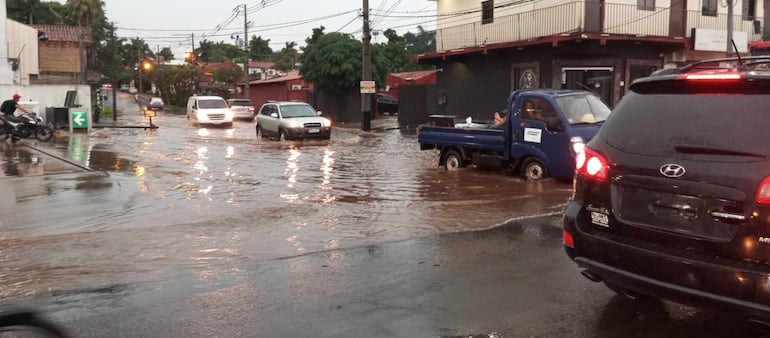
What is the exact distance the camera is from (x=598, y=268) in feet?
14.4

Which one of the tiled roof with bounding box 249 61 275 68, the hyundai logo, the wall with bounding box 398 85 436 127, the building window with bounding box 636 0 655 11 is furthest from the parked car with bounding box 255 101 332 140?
the tiled roof with bounding box 249 61 275 68

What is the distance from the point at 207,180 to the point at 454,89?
58.6 ft

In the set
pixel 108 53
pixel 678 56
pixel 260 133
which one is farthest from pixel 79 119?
pixel 108 53

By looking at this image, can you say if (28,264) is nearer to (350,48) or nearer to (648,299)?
(648,299)

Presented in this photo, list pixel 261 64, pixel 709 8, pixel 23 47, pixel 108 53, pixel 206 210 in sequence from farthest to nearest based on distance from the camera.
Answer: pixel 261 64 < pixel 108 53 < pixel 23 47 < pixel 709 8 < pixel 206 210

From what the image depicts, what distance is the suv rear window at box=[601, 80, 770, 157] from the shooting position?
3.77 m

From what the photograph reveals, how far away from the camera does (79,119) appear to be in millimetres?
26047

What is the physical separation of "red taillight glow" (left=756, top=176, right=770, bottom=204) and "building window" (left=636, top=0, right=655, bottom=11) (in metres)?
21.9

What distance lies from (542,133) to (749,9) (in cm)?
2034

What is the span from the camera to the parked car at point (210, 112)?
3412 cm

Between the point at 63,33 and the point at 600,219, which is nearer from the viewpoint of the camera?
the point at 600,219

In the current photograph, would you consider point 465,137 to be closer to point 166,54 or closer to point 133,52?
point 133,52

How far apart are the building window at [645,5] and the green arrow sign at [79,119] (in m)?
21.8

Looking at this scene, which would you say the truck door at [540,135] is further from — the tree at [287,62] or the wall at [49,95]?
the tree at [287,62]
